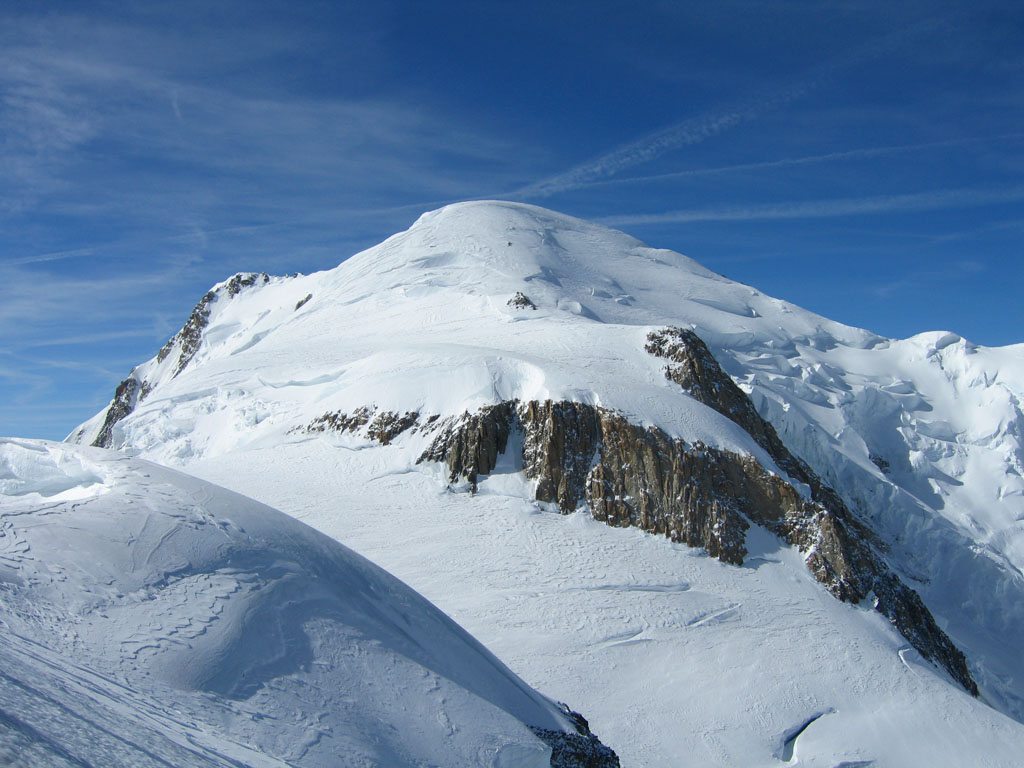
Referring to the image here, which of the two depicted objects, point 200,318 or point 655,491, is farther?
point 200,318

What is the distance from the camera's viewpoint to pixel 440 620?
14.4 m

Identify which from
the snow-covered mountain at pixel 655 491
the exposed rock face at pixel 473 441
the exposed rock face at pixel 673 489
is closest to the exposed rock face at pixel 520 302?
the snow-covered mountain at pixel 655 491

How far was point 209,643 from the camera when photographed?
34.7ft

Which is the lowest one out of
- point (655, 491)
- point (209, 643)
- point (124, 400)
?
point (209, 643)

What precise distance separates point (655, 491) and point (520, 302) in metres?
19.5

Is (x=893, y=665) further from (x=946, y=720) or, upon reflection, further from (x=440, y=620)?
(x=440, y=620)

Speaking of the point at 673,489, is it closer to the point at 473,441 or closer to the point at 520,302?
the point at 473,441

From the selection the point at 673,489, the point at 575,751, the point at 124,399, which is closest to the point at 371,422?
the point at 673,489

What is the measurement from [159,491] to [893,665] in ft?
68.6

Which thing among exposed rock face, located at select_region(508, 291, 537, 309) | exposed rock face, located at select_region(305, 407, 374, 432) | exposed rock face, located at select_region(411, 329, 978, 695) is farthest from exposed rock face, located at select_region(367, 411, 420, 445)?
exposed rock face, located at select_region(508, 291, 537, 309)

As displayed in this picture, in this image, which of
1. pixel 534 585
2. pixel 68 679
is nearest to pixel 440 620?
pixel 68 679

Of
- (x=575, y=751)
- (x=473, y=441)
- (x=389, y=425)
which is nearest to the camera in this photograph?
(x=575, y=751)

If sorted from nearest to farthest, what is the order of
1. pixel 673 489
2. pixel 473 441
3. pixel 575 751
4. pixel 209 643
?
pixel 209 643 → pixel 575 751 → pixel 673 489 → pixel 473 441

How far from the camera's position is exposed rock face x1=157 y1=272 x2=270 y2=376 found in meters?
74.8
